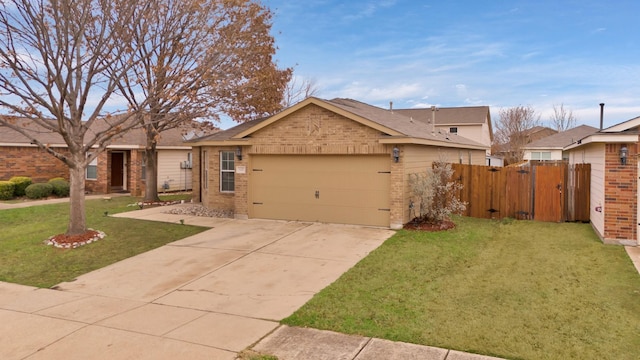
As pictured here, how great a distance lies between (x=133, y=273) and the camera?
8.45m

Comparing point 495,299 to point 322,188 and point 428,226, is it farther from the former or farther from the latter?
point 322,188

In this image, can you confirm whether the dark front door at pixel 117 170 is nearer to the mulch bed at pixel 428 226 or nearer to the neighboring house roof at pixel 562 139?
the mulch bed at pixel 428 226

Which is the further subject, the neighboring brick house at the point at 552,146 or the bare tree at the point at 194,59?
the neighboring brick house at the point at 552,146

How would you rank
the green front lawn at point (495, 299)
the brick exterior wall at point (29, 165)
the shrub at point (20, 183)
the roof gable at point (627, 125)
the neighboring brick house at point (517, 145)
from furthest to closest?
the neighboring brick house at point (517, 145) → the brick exterior wall at point (29, 165) → the shrub at point (20, 183) → the roof gable at point (627, 125) → the green front lawn at point (495, 299)

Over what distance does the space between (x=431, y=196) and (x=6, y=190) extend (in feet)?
64.6

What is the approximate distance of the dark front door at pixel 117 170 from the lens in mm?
25297

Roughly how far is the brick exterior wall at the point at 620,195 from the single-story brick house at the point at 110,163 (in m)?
18.4

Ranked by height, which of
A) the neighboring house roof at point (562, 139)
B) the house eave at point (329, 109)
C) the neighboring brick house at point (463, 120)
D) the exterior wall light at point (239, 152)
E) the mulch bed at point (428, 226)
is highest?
the neighboring brick house at point (463, 120)

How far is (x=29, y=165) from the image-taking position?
22.3m

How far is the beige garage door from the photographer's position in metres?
12.4

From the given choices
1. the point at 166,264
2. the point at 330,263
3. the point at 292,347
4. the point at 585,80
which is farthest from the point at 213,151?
the point at 585,80

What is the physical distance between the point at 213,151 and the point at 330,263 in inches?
340

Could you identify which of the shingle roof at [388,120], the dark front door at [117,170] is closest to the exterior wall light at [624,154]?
the shingle roof at [388,120]

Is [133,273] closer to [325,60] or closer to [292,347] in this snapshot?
[292,347]
